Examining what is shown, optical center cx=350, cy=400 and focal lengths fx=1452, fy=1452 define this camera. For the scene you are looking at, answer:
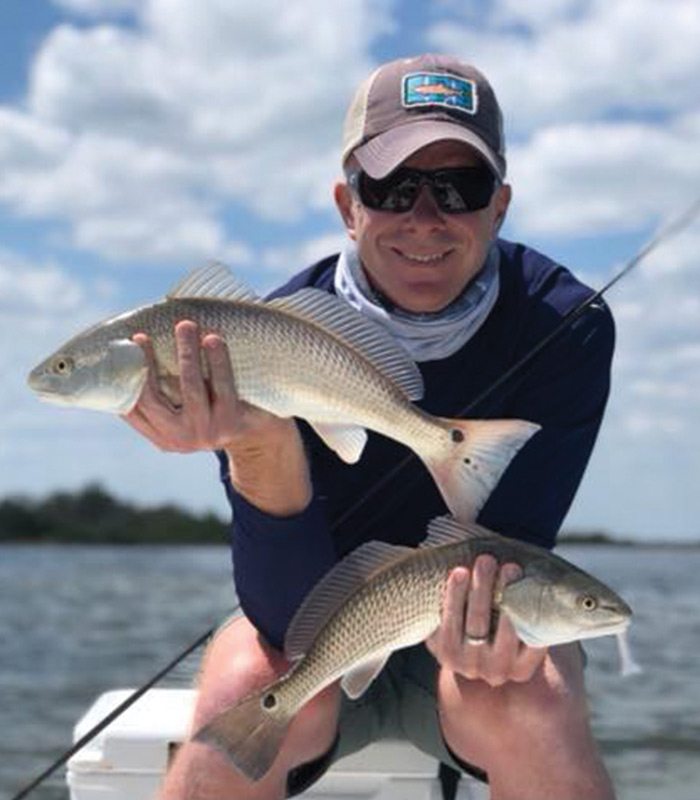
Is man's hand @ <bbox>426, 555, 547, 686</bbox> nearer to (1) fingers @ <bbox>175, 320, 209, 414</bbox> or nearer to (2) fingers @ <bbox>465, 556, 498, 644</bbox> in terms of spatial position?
(2) fingers @ <bbox>465, 556, 498, 644</bbox>

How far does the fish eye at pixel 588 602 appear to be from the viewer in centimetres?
295

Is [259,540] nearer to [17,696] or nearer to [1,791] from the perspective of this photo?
[1,791]

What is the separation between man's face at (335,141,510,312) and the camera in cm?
352

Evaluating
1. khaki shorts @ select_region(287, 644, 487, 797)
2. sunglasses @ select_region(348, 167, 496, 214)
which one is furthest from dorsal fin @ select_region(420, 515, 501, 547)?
sunglasses @ select_region(348, 167, 496, 214)

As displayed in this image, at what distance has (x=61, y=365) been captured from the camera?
2990 millimetres

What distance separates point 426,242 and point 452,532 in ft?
2.58

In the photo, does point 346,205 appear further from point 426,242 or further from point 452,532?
point 452,532

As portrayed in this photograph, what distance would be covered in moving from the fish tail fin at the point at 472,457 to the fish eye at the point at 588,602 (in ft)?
1.03

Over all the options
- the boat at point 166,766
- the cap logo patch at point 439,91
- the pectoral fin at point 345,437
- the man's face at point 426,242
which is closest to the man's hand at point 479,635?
the pectoral fin at point 345,437

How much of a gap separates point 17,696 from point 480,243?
1156 centimetres

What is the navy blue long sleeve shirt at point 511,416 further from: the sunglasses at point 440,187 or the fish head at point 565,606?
the fish head at point 565,606

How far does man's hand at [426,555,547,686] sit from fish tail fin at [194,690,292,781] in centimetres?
38

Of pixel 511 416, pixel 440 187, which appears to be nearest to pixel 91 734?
pixel 511 416

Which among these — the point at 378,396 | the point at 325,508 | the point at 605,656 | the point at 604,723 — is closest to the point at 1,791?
the point at 604,723
